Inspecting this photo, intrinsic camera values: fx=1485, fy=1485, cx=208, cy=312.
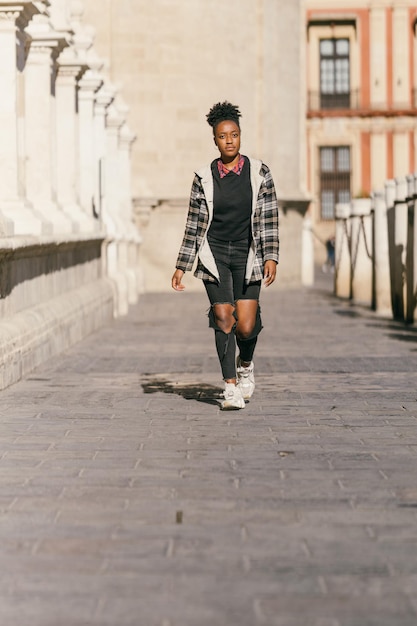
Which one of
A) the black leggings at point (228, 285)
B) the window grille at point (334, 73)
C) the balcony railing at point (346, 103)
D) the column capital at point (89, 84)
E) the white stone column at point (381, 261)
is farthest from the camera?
the window grille at point (334, 73)

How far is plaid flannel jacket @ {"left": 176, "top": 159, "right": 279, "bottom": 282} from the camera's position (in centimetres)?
940

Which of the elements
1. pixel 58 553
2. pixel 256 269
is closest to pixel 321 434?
pixel 256 269

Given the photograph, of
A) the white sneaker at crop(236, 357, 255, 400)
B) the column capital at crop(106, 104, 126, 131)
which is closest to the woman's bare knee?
the white sneaker at crop(236, 357, 255, 400)

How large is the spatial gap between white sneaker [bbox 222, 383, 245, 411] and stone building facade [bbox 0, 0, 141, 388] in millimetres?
2079

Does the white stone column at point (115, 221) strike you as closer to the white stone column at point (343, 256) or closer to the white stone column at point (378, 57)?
the white stone column at point (343, 256)

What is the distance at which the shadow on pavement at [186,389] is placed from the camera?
1028 centimetres

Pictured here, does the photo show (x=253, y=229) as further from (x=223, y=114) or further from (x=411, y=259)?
(x=411, y=259)

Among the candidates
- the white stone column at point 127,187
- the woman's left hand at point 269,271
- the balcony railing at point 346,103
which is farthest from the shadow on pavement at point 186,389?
the balcony railing at point 346,103

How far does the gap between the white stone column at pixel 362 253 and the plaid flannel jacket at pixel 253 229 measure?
1597 cm

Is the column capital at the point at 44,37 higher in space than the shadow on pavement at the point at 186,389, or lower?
higher

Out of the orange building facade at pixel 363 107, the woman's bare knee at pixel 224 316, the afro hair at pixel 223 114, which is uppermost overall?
the orange building facade at pixel 363 107

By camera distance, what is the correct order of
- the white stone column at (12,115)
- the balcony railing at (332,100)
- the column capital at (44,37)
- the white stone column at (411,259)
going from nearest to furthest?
1. the white stone column at (12,115)
2. the column capital at (44,37)
3. the white stone column at (411,259)
4. the balcony railing at (332,100)

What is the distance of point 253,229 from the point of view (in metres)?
9.44

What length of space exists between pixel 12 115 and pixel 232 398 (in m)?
4.88
